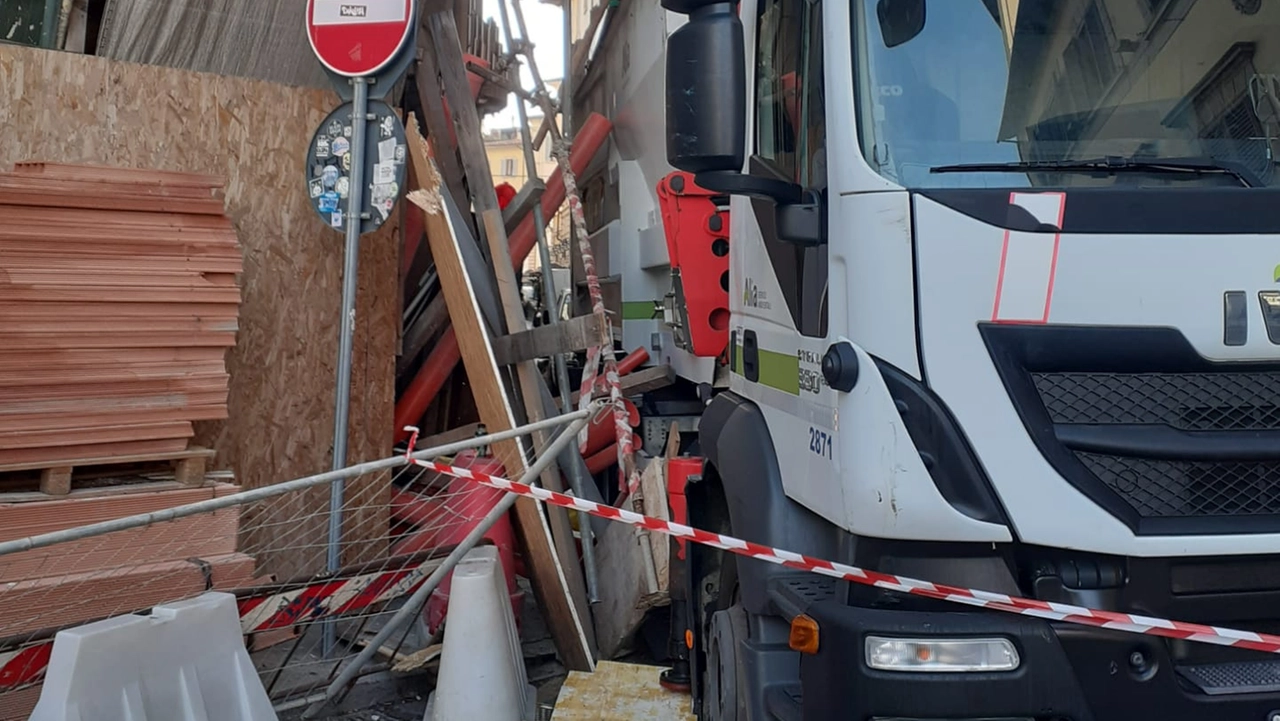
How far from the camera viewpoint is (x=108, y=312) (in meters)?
4.28

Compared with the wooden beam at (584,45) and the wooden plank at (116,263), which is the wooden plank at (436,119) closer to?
the wooden beam at (584,45)

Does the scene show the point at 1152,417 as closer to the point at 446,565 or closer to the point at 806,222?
the point at 806,222

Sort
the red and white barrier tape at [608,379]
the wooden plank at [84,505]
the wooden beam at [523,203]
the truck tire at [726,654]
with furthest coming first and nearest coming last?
1. the wooden beam at [523,203]
2. the red and white barrier tape at [608,379]
3. the wooden plank at [84,505]
4. the truck tire at [726,654]

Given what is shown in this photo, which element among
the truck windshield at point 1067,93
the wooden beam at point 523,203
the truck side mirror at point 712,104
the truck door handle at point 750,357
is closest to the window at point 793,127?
the truck side mirror at point 712,104

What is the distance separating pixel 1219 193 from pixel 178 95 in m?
4.90

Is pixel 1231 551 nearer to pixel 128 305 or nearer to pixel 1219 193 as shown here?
pixel 1219 193

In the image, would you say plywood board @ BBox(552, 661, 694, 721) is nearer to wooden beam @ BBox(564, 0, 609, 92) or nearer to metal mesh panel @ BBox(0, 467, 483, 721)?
metal mesh panel @ BBox(0, 467, 483, 721)

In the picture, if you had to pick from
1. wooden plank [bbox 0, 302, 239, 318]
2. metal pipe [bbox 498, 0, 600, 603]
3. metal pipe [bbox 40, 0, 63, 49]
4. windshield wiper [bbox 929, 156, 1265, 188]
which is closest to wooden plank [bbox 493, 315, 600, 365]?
metal pipe [bbox 498, 0, 600, 603]

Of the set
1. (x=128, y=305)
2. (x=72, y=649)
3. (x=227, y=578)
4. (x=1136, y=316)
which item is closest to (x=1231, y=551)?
(x=1136, y=316)

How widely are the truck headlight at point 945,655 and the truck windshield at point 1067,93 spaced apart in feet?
3.58

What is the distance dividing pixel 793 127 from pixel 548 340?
89.7 inches

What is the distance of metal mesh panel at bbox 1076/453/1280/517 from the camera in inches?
90.4

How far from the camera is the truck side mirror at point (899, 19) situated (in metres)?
2.58

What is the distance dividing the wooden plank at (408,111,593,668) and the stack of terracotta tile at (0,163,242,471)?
112 cm
